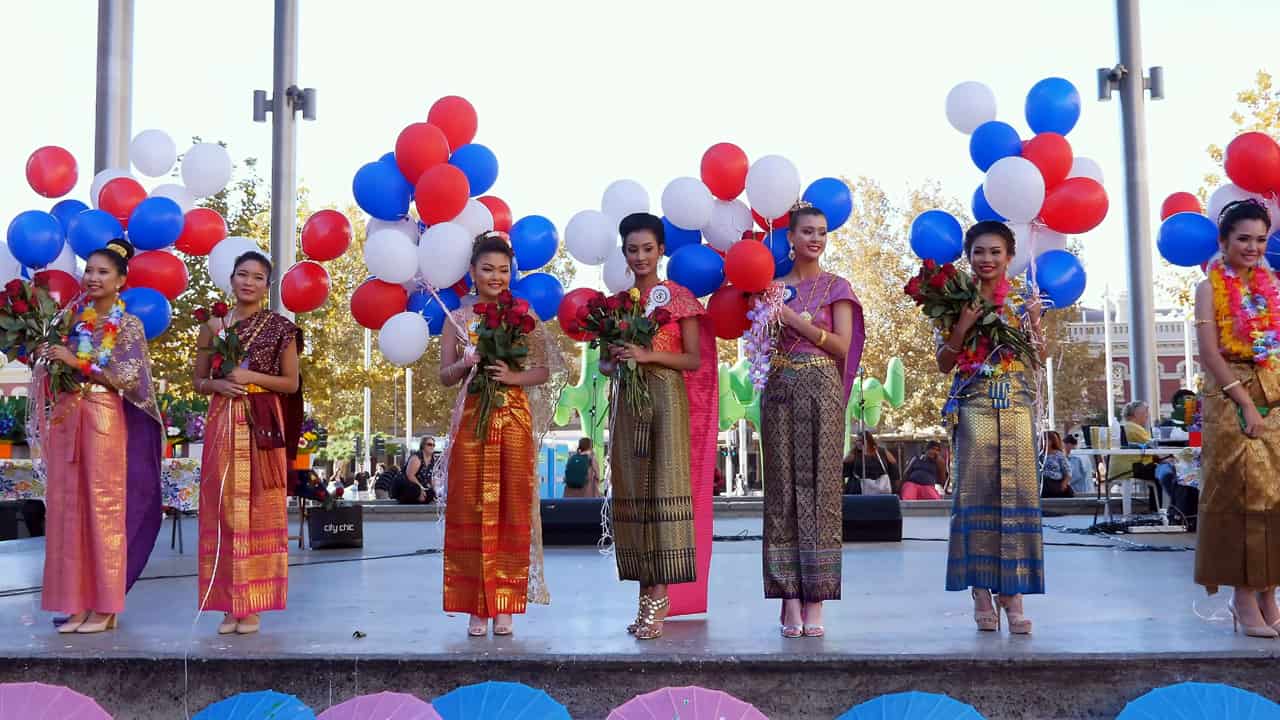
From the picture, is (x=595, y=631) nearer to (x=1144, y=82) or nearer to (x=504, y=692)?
(x=504, y=692)

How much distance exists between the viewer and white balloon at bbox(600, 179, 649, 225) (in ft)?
16.4

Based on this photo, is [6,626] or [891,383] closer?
[6,626]

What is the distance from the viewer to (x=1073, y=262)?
4668 millimetres

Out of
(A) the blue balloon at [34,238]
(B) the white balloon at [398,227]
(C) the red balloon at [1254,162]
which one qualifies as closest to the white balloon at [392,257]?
(B) the white balloon at [398,227]

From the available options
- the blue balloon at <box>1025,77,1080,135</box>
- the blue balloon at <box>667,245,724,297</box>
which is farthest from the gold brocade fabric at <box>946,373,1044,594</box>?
the blue balloon at <box>1025,77,1080,135</box>

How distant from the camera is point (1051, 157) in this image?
4.74m

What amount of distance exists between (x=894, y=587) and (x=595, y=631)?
2.07 meters

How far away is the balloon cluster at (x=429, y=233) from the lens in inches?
193

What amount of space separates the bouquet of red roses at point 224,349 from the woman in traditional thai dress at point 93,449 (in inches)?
15.7

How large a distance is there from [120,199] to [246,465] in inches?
82.4

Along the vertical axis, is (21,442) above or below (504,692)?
above

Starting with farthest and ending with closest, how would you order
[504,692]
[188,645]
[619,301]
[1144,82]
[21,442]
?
[1144,82] < [21,442] < [619,301] < [188,645] < [504,692]

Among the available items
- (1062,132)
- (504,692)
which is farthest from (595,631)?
(1062,132)

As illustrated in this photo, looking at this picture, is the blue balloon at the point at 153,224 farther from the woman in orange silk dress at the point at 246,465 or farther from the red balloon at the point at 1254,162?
the red balloon at the point at 1254,162
